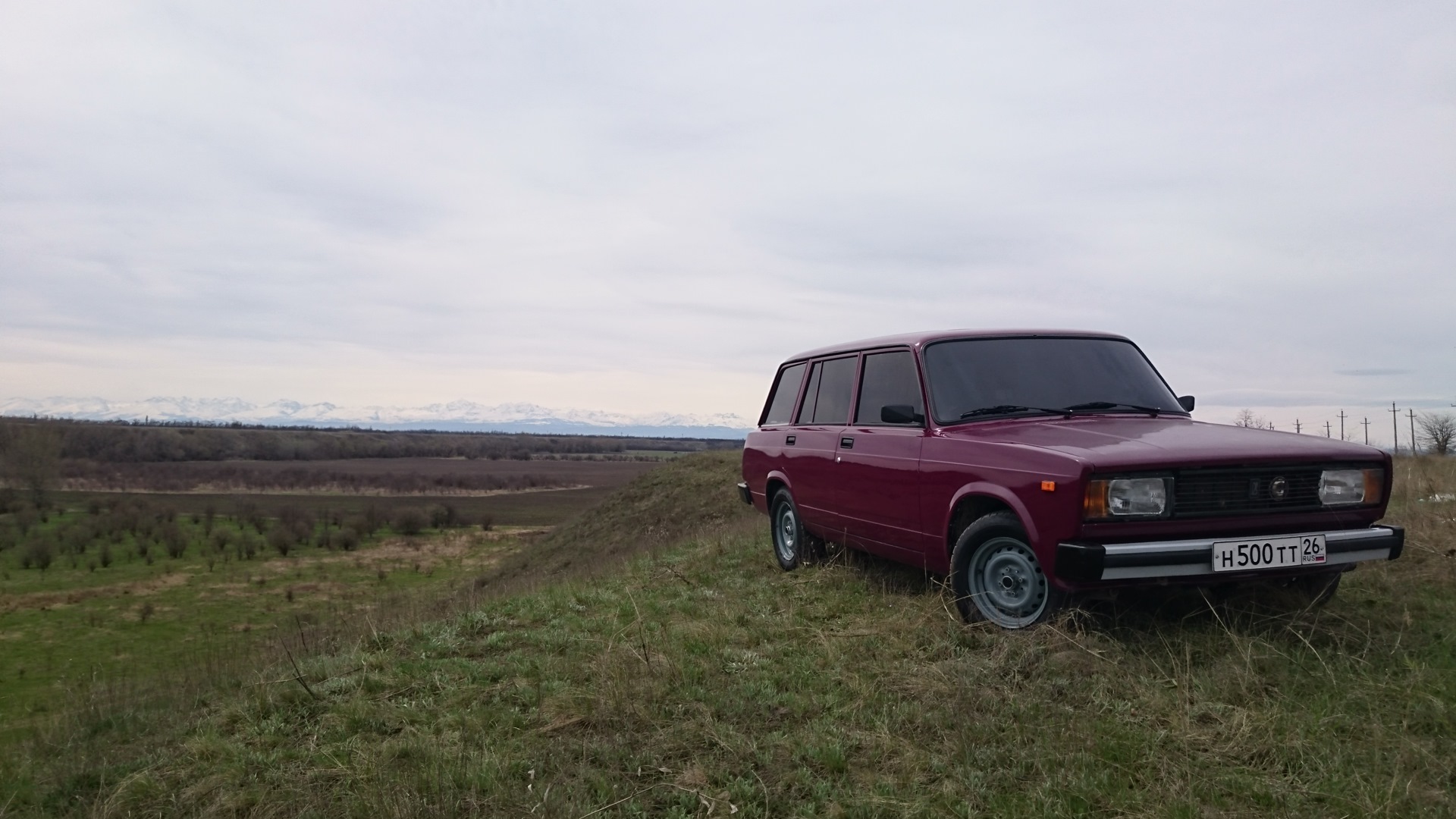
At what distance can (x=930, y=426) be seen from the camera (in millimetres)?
5762

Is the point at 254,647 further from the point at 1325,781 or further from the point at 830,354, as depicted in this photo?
the point at 1325,781

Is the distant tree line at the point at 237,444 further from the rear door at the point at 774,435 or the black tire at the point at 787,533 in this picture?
the black tire at the point at 787,533

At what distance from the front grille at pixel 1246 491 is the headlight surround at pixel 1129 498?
0.07 metres

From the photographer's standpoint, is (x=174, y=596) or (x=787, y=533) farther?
(x=174, y=596)

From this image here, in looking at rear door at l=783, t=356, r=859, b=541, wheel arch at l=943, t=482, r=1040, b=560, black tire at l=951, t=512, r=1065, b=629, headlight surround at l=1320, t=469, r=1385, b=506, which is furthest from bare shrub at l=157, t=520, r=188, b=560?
headlight surround at l=1320, t=469, r=1385, b=506

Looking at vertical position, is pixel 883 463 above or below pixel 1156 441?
below

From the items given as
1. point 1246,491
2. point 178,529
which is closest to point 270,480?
point 178,529

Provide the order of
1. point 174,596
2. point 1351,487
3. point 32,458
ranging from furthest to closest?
1. point 32,458
2. point 174,596
3. point 1351,487

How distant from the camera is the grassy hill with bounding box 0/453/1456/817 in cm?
341

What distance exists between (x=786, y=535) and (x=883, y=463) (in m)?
2.46

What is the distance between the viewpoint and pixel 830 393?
7621mm

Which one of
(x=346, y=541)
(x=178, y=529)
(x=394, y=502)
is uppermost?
(x=394, y=502)

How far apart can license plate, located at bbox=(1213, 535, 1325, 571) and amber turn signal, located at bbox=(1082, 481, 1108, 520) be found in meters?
0.57

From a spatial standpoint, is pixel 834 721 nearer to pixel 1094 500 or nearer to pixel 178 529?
pixel 1094 500
